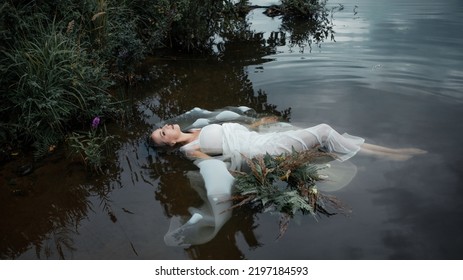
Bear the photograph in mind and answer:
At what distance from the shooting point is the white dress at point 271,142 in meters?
4.40

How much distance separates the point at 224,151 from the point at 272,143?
0.55m

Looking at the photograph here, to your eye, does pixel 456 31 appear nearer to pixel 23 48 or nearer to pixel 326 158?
pixel 326 158

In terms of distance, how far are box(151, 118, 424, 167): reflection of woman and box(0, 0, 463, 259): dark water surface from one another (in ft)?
0.57

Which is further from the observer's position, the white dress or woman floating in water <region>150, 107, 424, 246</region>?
the white dress

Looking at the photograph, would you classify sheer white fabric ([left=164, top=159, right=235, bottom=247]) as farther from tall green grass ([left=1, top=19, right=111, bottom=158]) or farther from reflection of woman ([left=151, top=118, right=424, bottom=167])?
tall green grass ([left=1, top=19, right=111, bottom=158])

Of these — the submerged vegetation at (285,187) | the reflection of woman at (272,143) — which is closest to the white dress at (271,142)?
the reflection of woman at (272,143)

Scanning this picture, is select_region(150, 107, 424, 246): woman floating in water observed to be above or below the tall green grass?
below

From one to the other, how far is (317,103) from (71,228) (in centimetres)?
380

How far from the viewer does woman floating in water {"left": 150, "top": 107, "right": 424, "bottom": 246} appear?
3.62 m

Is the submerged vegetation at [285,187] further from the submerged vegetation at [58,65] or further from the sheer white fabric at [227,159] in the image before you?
the submerged vegetation at [58,65]

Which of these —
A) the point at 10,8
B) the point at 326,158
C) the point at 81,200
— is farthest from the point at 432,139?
the point at 10,8

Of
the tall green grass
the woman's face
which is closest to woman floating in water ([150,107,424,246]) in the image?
the woman's face

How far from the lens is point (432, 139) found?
15.5 feet

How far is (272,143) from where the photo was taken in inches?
175
